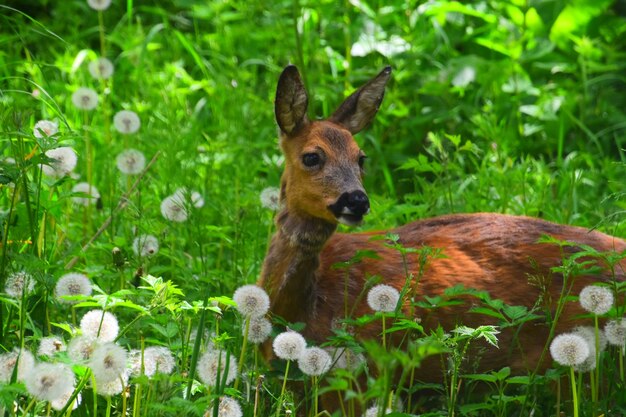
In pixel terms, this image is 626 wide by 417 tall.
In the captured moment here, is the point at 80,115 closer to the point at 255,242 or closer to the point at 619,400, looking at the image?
the point at 255,242

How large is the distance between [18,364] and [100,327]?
25 centimetres

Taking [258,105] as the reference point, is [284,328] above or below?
below

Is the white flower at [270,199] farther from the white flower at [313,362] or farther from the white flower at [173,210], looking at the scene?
the white flower at [313,362]

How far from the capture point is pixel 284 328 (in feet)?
13.0

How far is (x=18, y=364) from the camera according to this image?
2.81 metres

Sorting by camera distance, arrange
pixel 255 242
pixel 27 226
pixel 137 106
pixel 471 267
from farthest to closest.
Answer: pixel 137 106, pixel 255 242, pixel 471 267, pixel 27 226

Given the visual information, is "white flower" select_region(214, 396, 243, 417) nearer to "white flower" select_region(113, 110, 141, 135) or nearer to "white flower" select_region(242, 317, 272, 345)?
"white flower" select_region(242, 317, 272, 345)

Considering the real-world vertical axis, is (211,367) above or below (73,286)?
below

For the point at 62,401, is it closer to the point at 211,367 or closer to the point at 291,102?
the point at 211,367

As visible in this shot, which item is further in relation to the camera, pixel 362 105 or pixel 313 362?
pixel 362 105

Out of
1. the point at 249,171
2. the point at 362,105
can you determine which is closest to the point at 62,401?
the point at 362,105

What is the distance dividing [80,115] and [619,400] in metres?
3.85

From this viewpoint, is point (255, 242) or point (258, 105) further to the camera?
point (258, 105)

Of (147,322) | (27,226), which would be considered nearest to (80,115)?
(27,226)
